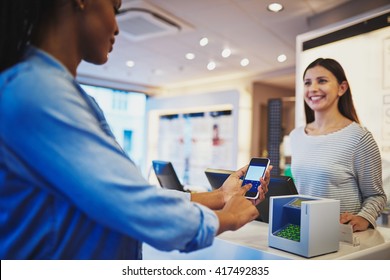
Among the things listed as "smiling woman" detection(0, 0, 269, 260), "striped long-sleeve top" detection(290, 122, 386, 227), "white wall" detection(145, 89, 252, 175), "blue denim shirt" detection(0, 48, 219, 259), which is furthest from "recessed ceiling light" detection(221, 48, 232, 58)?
"blue denim shirt" detection(0, 48, 219, 259)

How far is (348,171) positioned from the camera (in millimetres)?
1590

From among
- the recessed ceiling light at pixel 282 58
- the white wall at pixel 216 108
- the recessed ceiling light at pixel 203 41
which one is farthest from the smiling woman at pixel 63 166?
→ the white wall at pixel 216 108

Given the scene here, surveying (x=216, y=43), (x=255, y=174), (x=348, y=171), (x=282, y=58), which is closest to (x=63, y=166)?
(x=255, y=174)

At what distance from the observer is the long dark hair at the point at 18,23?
0.61 meters

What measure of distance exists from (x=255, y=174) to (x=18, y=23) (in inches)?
31.2

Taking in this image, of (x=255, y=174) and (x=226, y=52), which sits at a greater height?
(x=226, y=52)

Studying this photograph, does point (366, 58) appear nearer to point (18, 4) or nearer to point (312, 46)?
point (312, 46)

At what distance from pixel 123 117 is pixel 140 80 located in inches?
41.6

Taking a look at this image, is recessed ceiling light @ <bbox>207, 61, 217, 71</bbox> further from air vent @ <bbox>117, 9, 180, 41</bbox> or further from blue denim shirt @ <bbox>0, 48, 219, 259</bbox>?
blue denim shirt @ <bbox>0, 48, 219, 259</bbox>

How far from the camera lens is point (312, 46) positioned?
2.64 meters

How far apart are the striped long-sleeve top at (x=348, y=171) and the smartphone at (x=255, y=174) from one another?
64 cm

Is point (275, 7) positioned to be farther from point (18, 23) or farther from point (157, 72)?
point (157, 72)
